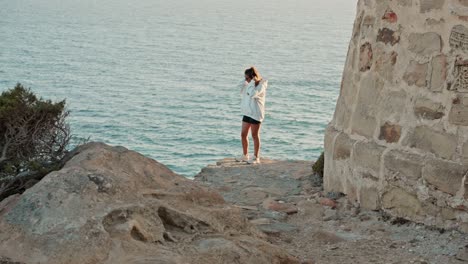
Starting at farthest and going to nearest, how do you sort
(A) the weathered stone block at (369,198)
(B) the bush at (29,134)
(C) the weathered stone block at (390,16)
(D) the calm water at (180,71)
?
(D) the calm water at (180,71), (A) the weathered stone block at (369,198), (C) the weathered stone block at (390,16), (B) the bush at (29,134)

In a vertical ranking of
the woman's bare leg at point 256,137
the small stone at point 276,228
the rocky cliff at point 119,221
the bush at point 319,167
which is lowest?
the woman's bare leg at point 256,137

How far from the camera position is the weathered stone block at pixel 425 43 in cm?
718

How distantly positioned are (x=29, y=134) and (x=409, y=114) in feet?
10.0

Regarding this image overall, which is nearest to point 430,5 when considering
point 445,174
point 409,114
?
point 409,114

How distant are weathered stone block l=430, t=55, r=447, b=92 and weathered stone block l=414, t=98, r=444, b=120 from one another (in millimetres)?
117

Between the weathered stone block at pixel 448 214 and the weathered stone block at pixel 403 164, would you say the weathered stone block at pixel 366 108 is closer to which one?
the weathered stone block at pixel 403 164

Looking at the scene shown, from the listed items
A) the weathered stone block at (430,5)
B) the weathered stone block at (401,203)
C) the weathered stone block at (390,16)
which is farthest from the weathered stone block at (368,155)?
the weathered stone block at (430,5)

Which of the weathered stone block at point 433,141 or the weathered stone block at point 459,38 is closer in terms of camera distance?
the weathered stone block at point 459,38

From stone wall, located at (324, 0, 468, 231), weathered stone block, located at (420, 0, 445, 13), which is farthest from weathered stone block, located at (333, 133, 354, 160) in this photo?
weathered stone block, located at (420, 0, 445, 13)

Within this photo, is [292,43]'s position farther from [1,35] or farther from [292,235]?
[292,235]

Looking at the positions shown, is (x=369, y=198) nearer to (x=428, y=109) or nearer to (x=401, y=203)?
(x=401, y=203)

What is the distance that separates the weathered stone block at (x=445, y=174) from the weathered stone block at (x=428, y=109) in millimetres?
363

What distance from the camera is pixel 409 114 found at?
24.4 feet

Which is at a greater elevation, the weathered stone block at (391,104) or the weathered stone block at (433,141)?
the weathered stone block at (391,104)
